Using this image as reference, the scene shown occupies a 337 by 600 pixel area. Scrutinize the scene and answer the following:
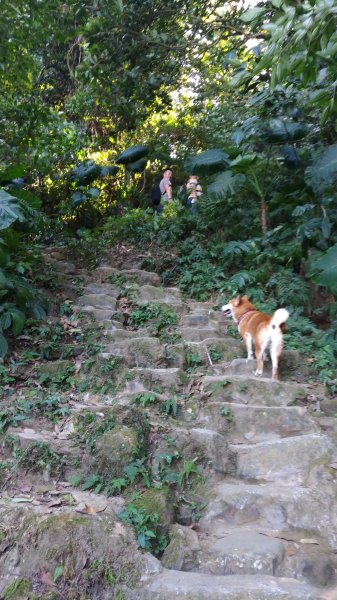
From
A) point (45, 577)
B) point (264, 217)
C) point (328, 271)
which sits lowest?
point (45, 577)

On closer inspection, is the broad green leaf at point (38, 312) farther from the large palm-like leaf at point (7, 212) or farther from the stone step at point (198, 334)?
the stone step at point (198, 334)

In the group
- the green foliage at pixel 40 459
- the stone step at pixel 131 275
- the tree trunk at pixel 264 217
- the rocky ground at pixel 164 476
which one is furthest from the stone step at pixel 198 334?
the green foliage at pixel 40 459

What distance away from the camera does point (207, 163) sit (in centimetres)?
802

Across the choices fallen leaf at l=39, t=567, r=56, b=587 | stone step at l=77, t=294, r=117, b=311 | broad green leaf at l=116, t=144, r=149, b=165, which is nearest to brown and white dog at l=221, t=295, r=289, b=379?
stone step at l=77, t=294, r=117, b=311

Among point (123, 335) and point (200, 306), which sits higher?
point (200, 306)

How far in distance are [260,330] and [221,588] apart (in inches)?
107

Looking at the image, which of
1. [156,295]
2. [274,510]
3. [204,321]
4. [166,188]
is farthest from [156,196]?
[274,510]

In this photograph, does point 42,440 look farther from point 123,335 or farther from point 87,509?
point 123,335

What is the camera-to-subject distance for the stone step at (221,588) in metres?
2.63

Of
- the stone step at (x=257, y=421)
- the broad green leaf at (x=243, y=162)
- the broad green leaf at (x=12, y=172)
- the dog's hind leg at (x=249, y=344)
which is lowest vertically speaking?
the stone step at (x=257, y=421)

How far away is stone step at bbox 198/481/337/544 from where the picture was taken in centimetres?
330

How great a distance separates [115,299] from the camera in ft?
22.3

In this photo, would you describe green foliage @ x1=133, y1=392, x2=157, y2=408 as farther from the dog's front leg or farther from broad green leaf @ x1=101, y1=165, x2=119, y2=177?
broad green leaf @ x1=101, y1=165, x2=119, y2=177

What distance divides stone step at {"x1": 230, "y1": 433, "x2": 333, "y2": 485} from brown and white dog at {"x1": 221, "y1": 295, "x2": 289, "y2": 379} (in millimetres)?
1073
